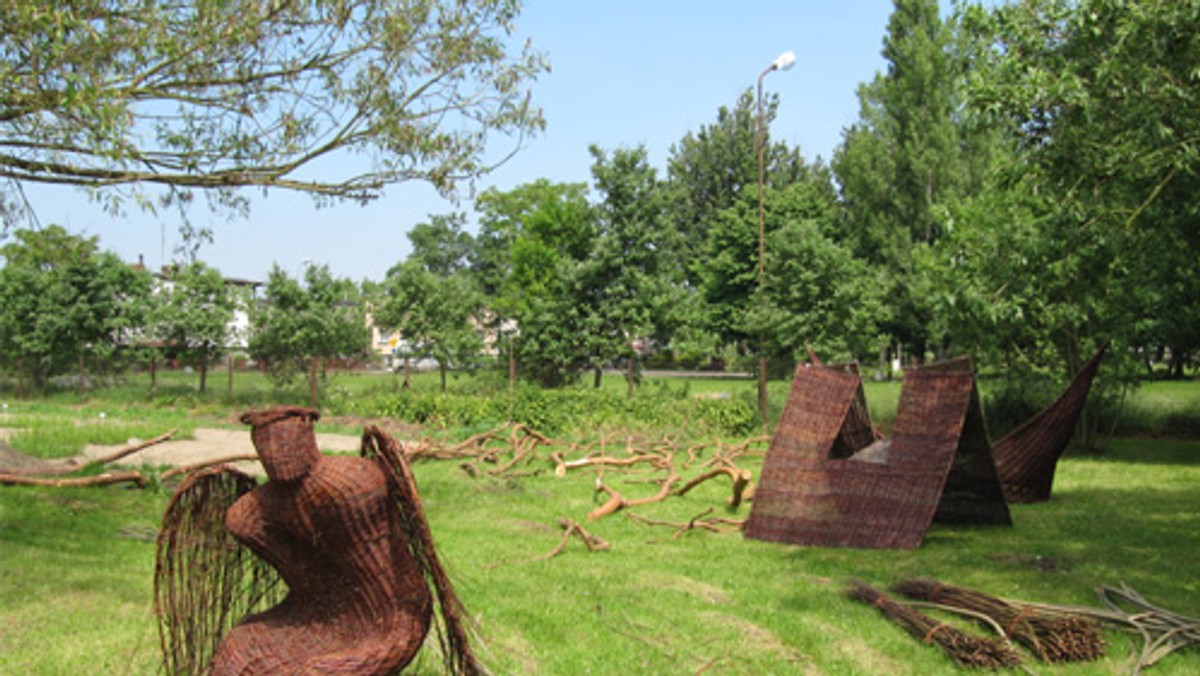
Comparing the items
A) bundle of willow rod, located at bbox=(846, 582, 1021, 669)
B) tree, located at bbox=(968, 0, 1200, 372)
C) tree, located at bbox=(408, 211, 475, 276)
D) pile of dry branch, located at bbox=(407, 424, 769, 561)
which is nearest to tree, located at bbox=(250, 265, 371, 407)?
pile of dry branch, located at bbox=(407, 424, 769, 561)

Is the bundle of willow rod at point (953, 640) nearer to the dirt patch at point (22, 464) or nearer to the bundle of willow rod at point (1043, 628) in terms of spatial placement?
the bundle of willow rod at point (1043, 628)

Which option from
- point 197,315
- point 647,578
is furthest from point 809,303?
point 197,315

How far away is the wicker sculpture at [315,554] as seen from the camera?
3480mm

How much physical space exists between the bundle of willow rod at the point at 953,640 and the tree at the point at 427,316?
1915 centimetres

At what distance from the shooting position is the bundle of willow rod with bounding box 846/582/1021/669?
5.09m

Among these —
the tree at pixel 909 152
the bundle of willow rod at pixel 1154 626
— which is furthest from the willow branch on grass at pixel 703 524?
the tree at pixel 909 152

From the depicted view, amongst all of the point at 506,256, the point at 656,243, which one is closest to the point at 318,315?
the point at 656,243

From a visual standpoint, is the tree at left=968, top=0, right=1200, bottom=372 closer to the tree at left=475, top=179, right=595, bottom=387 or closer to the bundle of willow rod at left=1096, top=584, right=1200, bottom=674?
the bundle of willow rod at left=1096, top=584, right=1200, bottom=674

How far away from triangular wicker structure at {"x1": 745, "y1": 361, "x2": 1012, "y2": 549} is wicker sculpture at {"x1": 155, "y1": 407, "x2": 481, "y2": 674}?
5017 millimetres

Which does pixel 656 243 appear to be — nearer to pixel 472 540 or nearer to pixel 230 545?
pixel 472 540

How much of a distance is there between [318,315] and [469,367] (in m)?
4.08

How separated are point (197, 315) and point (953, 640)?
2242 centimetres

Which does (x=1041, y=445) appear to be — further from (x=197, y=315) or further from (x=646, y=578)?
(x=197, y=315)

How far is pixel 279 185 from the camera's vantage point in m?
8.02
